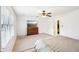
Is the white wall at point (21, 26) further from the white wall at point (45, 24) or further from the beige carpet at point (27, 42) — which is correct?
the white wall at point (45, 24)

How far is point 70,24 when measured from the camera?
1256 mm

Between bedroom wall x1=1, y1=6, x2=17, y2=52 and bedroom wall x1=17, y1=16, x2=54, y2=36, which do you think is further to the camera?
bedroom wall x1=17, y1=16, x2=54, y2=36

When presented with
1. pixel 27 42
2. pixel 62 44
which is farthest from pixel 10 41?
pixel 62 44

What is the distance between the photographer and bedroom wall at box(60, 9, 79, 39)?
120 centimetres

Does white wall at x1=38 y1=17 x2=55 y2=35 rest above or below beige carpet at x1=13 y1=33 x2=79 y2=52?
above

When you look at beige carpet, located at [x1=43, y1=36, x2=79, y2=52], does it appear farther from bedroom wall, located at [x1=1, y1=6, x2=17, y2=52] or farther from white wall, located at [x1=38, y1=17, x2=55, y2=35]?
bedroom wall, located at [x1=1, y1=6, x2=17, y2=52]

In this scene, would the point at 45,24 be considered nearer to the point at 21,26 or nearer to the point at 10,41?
the point at 21,26

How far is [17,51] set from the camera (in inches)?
45.3

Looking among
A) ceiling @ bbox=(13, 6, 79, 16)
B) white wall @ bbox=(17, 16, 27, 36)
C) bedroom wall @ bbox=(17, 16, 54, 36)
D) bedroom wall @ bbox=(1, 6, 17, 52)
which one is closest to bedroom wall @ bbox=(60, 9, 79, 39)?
ceiling @ bbox=(13, 6, 79, 16)

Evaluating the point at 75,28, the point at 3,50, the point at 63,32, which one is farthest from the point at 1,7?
the point at 75,28

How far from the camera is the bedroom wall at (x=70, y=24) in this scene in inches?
47.2

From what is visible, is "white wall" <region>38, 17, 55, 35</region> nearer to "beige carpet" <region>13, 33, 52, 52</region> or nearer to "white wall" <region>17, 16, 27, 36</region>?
"beige carpet" <region>13, 33, 52, 52</region>

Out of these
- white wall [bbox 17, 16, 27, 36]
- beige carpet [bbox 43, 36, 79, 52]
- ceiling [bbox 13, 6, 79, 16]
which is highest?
ceiling [bbox 13, 6, 79, 16]

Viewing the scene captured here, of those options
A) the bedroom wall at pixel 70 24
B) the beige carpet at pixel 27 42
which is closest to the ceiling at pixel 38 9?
the bedroom wall at pixel 70 24
